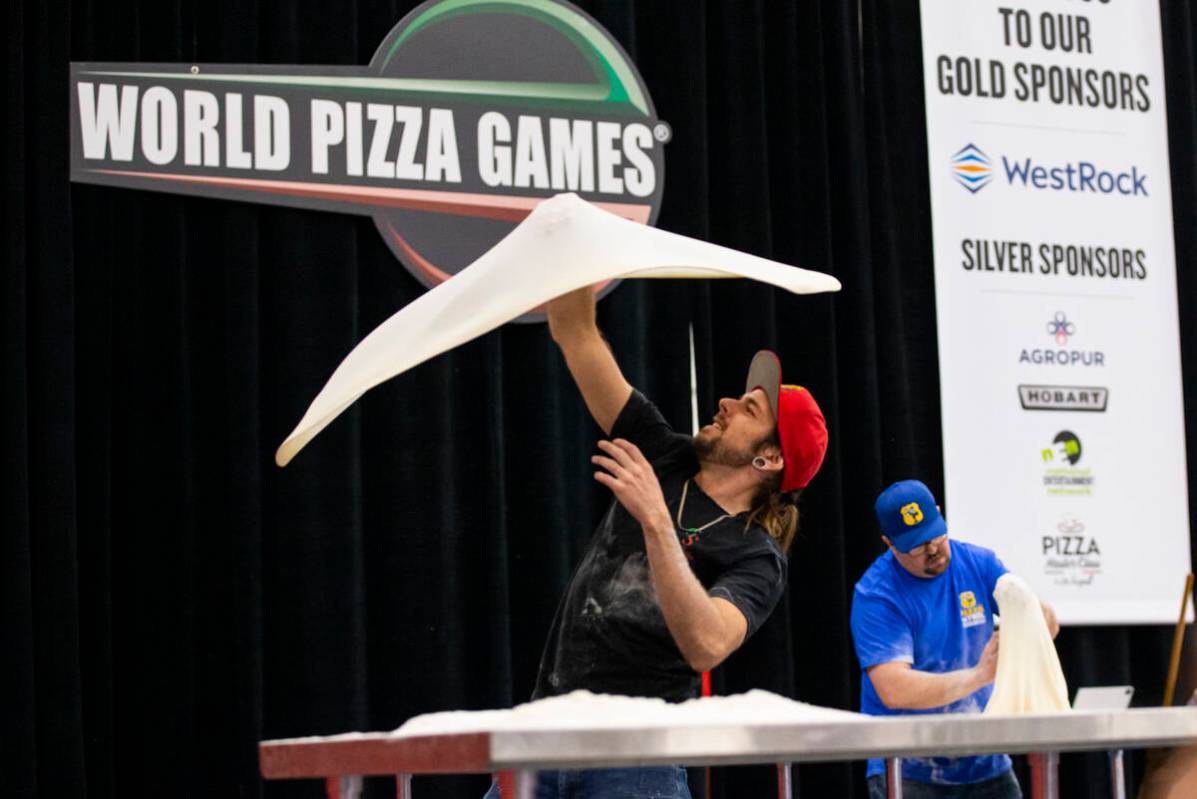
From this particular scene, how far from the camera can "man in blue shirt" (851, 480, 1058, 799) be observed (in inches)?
130

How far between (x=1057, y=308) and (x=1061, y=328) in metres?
0.06

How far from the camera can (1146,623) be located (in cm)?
471

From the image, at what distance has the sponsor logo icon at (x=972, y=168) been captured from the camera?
4.67 m

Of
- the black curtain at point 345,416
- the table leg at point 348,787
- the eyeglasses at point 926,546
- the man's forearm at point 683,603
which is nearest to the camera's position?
the table leg at point 348,787

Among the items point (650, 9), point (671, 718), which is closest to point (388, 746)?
point (671, 718)

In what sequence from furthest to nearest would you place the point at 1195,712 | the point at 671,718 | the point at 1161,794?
the point at 1195,712 → the point at 671,718 → the point at 1161,794

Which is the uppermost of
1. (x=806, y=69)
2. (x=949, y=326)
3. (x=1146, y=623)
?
(x=806, y=69)

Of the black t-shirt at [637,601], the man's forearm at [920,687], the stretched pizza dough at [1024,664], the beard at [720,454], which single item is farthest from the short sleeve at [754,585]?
the man's forearm at [920,687]

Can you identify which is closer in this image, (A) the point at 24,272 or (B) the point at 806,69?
(A) the point at 24,272

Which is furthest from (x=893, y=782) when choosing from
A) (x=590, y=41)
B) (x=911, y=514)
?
(x=590, y=41)

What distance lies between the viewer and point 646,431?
261cm

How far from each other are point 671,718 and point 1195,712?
0.58 m

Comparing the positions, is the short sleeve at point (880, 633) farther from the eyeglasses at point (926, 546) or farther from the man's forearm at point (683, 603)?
the man's forearm at point (683, 603)

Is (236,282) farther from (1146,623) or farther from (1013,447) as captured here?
(1146,623)
